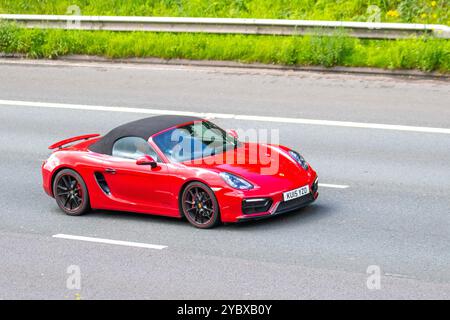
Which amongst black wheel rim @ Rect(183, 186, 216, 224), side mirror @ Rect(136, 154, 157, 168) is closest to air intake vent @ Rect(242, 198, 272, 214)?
black wheel rim @ Rect(183, 186, 216, 224)

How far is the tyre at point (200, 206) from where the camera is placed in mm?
13336

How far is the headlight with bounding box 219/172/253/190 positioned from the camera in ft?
43.3

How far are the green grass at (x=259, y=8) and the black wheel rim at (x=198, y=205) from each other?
423 inches

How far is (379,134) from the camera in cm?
1794

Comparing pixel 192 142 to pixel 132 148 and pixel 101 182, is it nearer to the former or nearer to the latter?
pixel 132 148

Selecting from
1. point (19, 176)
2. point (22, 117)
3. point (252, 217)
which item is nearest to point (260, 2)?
point (22, 117)

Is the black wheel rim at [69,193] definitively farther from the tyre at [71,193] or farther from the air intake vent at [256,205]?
the air intake vent at [256,205]

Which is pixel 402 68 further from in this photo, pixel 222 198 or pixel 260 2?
pixel 222 198

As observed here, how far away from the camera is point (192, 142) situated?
14.1 metres

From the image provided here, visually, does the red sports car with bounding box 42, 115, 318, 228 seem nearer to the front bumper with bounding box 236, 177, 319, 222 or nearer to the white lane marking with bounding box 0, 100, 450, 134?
the front bumper with bounding box 236, 177, 319, 222

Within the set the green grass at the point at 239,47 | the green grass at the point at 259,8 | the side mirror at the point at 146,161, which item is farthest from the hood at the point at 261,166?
the green grass at the point at 259,8

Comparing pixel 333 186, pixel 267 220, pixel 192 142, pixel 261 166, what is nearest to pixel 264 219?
pixel 267 220

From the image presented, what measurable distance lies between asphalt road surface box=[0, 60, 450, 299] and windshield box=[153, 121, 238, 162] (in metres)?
0.97

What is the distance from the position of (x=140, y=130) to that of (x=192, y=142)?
775 millimetres
